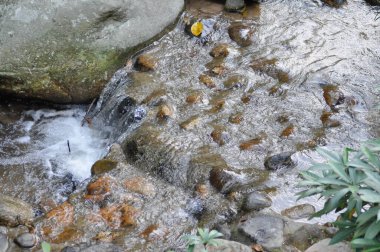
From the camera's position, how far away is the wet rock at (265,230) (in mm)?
3381

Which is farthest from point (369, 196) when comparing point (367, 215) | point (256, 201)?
point (256, 201)

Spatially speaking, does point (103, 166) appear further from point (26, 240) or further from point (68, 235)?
point (26, 240)

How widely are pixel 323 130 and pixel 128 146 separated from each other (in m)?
2.10

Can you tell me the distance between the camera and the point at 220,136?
192 inches

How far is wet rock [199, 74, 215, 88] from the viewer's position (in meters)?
5.68

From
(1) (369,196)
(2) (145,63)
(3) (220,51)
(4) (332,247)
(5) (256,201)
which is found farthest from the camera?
(3) (220,51)

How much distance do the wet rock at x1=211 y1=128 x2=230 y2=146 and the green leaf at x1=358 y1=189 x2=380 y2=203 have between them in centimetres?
267

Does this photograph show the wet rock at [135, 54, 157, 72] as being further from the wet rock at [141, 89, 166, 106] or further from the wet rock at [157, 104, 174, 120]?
the wet rock at [157, 104, 174, 120]

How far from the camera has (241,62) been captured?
6027 millimetres

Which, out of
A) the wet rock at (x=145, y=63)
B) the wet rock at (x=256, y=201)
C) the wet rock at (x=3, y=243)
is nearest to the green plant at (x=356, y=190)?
the wet rock at (x=256, y=201)

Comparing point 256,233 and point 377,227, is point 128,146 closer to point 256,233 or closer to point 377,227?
point 256,233

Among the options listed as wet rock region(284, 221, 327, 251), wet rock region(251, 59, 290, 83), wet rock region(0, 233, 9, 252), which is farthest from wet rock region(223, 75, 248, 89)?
wet rock region(0, 233, 9, 252)

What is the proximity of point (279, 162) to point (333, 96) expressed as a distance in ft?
4.39

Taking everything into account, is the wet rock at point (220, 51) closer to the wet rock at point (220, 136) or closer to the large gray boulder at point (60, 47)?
the large gray boulder at point (60, 47)
